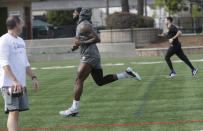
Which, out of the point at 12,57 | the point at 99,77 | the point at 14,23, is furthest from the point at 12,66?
the point at 99,77

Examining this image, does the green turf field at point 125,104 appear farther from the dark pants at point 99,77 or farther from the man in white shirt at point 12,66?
the man in white shirt at point 12,66

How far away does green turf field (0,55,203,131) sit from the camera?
8.63 meters

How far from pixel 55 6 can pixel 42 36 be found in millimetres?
33074

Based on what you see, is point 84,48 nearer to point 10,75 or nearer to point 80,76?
point 80,76

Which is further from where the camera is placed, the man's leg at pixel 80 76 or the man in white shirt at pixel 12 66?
the man's leg at pixel 80 76

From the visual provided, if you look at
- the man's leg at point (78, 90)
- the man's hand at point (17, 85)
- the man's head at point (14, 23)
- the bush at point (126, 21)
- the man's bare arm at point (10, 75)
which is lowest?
the man's leg at point (78, 90)

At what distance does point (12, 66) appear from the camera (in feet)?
22.0

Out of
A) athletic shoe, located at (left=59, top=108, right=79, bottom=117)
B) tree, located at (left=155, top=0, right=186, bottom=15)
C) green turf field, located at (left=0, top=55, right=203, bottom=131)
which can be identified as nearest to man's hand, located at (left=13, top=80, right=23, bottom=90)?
green turf field, located at (left=0, top=55, right=203, bottom=131)

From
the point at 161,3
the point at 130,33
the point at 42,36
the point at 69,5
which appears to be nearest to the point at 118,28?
the point at 130,33

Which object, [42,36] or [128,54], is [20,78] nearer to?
[128,54]

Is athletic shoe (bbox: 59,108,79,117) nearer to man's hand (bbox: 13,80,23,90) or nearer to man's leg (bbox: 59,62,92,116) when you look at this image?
man's leg (bbox: 59,62,92,116)

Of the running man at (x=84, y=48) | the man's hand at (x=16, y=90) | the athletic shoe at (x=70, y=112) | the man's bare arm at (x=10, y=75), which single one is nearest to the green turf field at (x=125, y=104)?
the athletic shoe at (x=70, y=112)

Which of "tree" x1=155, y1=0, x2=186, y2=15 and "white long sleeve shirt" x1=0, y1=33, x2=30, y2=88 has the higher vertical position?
"tree" x1=155, y1=0, x2=186, y2=15

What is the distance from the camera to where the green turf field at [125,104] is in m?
8.63
